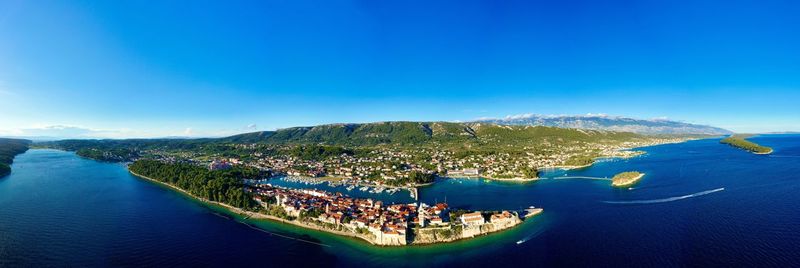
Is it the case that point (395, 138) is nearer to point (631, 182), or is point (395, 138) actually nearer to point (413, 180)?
point (413, 180)

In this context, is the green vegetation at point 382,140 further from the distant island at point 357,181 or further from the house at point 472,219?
the house at point 472,219

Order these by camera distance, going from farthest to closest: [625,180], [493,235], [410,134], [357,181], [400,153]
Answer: [410,134], [400,153], [357,181], [625,180], [493,235]

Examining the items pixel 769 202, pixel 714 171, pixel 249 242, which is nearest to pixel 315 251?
pixel 249 242

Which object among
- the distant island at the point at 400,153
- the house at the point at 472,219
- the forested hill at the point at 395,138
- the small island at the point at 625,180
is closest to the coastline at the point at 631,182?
the small island at the point at 625,180

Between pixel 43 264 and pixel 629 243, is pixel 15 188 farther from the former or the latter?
pixel 629 243

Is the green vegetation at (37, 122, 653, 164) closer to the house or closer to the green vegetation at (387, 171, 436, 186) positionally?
the green vegetation at (387, 171, 436, 186)

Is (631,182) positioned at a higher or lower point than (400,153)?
lower

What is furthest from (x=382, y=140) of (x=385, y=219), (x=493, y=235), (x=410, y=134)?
(x=493, y=235)

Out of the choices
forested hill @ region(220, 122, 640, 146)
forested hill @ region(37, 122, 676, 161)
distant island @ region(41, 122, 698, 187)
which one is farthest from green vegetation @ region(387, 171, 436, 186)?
forested hill @ region(220, 122, 640, 146)
